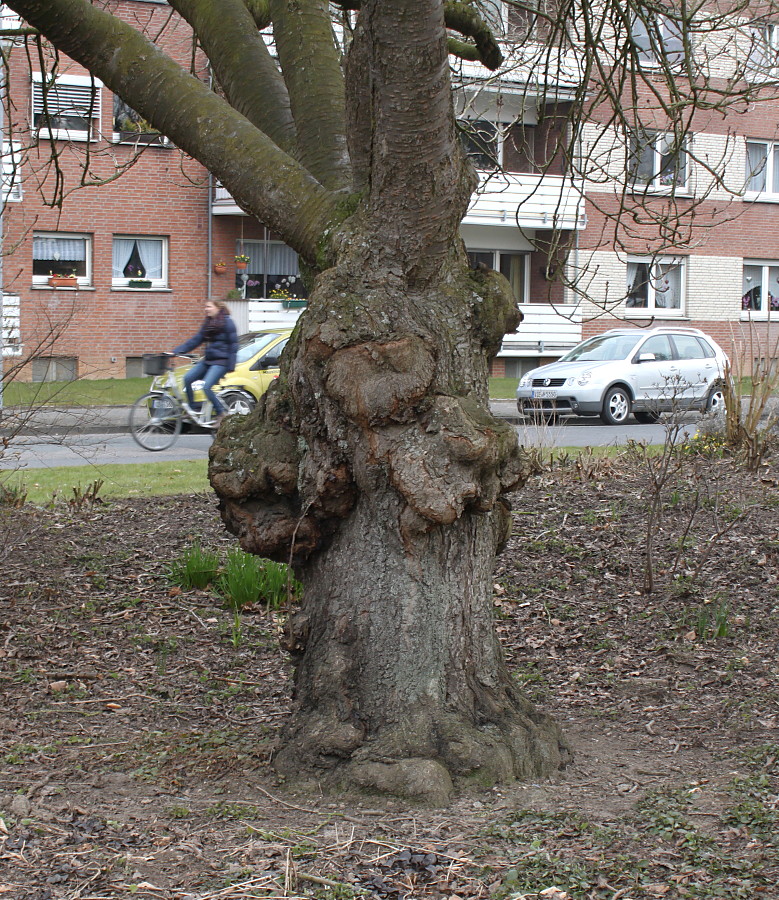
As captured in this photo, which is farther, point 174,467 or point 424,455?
point 174,467

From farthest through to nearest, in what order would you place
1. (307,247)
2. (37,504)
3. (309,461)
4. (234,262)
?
1. (234,262)
2. (37,504)
3. (307,247)
4. (309,461)

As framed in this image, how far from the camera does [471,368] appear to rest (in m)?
3.80

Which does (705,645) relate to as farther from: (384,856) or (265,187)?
(265,187)

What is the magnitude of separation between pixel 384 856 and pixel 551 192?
27.1 metres

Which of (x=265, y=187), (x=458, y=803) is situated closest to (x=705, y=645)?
(x=458, y=803)

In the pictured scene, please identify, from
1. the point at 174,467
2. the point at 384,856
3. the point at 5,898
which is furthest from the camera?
the point at 174,467

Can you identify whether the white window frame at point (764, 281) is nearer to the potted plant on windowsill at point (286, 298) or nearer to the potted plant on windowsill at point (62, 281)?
the potted plant on windowsill at point (286, 298)

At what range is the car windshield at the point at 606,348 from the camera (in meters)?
18.1

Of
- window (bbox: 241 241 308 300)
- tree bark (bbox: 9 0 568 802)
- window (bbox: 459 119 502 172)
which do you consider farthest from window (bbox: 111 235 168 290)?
tree bark (bbox: 9 0 568 802)

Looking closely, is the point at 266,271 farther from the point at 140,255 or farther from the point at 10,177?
the point at 10,177

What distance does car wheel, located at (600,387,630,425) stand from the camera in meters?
17.6

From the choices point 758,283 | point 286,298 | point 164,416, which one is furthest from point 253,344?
point 758,283

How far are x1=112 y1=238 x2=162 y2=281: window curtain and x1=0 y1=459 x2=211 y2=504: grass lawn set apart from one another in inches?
569

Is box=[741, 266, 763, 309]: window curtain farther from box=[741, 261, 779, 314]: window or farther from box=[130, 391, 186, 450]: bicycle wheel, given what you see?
box=[130, 391, 186, 450]: bicycle wheel
